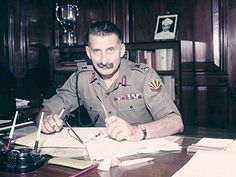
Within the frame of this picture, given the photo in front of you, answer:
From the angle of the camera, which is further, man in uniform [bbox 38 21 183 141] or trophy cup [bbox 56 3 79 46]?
trophy cup [bbox 56 3 79 46]

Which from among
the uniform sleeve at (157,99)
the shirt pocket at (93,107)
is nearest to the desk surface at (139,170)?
the uniform sleeve at (157,99)

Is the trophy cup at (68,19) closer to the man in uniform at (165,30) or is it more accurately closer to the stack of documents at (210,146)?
the man in uniform at (165,30)

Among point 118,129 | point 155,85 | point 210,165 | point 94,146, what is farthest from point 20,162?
point 155,85

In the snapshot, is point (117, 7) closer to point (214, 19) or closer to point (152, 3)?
point (152, 3)

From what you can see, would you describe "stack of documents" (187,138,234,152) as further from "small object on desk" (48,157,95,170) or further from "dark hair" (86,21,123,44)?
"dark hair" (86,21,123,44)

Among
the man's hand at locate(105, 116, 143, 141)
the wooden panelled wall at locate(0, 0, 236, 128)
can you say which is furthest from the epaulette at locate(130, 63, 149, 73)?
the wooden panelled wall at locate(0, 0, 236, 128)

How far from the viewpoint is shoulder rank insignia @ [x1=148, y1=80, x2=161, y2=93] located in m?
1.77

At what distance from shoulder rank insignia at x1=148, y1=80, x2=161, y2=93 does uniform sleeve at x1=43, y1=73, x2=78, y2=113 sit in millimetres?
486

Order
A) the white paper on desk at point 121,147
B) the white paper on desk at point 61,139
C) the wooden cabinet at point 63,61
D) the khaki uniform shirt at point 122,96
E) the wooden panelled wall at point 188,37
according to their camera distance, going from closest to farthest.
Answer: the white paper on desk at point 121,147 → the white paper on desk at point 61,139 → the khaki uniform shirt at point 122,96 → the wooden panelled wall at point 188,37 → the wooden cabinet at point 63,61

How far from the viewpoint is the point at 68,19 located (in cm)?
352

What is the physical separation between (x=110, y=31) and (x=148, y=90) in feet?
1.21

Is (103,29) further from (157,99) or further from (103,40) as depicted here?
(157,99)

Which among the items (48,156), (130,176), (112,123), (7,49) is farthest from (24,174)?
(7,49)

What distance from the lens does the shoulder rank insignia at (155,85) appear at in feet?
5.82
